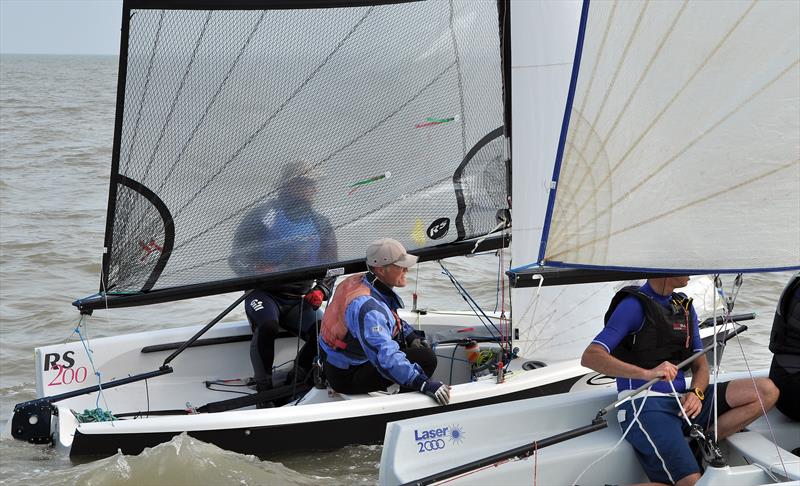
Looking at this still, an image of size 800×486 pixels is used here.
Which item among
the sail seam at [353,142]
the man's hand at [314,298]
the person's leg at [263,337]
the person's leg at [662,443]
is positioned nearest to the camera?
the person's leg at [662,443]

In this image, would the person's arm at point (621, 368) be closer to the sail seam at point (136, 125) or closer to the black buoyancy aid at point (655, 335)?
the black buoyancy aid at point (655, 335)

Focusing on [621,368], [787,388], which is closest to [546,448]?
[621,368]

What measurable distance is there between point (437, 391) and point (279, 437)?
0.70 meters

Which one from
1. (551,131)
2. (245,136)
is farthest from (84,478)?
(551,131)

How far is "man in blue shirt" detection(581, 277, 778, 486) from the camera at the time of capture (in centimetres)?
328

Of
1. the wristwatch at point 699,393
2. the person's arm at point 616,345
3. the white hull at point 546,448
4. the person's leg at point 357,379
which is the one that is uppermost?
the person's arm at point 616,345

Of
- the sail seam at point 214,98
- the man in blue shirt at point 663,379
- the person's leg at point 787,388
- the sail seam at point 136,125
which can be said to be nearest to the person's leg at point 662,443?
the man in blue shirt at point 663,379

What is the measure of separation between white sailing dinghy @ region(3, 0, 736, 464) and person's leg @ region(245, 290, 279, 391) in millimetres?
123

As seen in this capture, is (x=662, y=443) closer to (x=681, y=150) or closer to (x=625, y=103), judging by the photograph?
(x=681, y=150)

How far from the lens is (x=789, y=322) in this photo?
3.45 meters

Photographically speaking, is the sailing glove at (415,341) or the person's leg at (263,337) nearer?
the sailing glove at (415,341)

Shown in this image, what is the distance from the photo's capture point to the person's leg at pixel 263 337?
4.99 metres

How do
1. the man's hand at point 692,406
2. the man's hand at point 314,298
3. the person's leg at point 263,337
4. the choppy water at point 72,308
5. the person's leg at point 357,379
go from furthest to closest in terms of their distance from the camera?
the man's hand at point 314,298 → the person's leg at point 263,337 → the person's leg at point 357,379 → the choppy water at point 72,308 → the man's hand at point 692,406

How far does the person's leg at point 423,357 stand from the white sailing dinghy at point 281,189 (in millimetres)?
214
